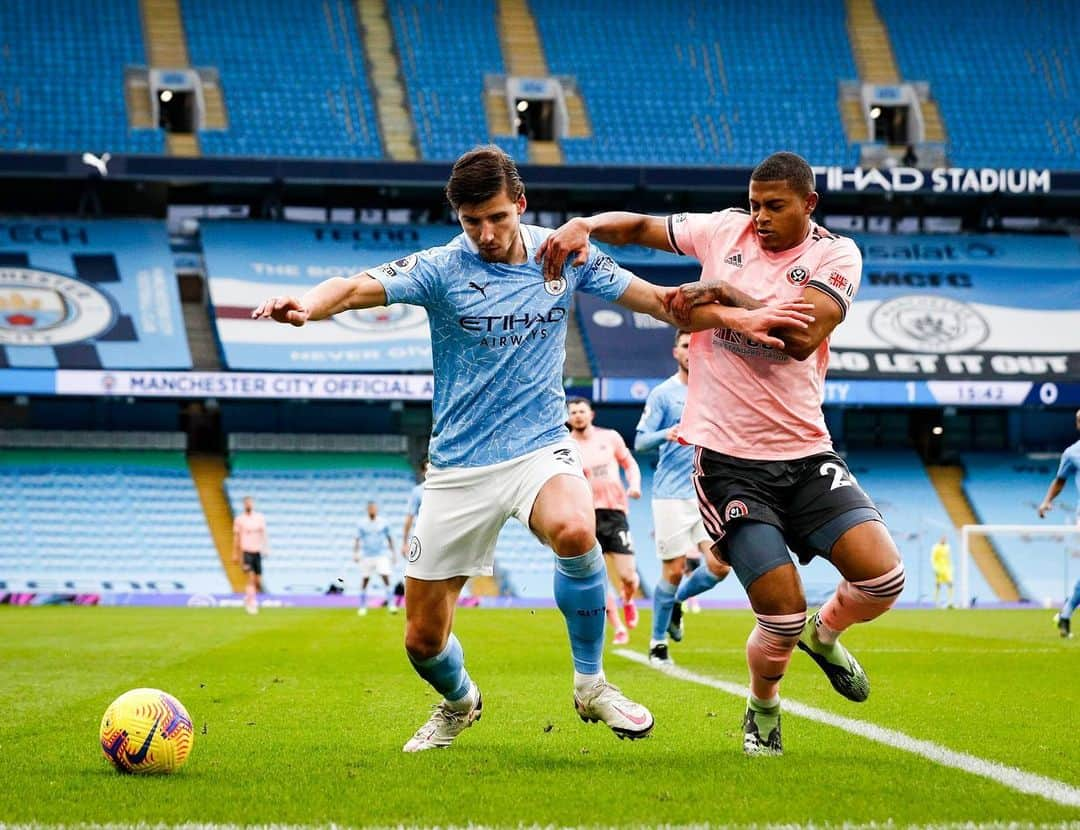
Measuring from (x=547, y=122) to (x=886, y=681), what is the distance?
98.3 feet

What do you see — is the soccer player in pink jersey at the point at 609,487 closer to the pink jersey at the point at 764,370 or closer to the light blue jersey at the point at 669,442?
the light blue jersey at the point at 669,442

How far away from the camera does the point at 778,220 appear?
6082 mm

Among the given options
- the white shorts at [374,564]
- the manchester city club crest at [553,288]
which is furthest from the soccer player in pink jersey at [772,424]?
the white shorts at [374,564]

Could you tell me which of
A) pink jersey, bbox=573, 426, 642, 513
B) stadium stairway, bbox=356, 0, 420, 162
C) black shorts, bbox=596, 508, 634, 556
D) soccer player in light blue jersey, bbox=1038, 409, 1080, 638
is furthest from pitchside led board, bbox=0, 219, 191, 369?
soccer player in light blue jersey, bbox=1038, 409, 1080, 638

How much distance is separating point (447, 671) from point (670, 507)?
6.43 m

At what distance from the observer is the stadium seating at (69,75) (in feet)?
117

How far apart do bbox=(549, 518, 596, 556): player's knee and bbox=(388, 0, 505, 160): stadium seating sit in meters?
31.0

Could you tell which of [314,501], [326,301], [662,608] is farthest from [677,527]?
[314,501]

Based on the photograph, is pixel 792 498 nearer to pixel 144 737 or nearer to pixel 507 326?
pixel 507 326

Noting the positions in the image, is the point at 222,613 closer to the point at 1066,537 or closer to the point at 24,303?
the point at 24,303

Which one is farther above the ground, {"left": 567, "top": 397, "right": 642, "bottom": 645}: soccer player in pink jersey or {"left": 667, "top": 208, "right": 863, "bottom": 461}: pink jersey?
{"left": 667, "top": 208, "right": 863, "bottom": 461}: pink jersey

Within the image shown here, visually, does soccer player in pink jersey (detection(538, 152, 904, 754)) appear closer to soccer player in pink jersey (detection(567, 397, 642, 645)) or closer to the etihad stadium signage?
soccer player in pink jersey (detection(567, 397, 642, 645))

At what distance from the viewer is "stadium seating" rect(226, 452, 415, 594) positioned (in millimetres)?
31203

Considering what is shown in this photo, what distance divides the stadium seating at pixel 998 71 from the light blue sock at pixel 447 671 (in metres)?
33.9
